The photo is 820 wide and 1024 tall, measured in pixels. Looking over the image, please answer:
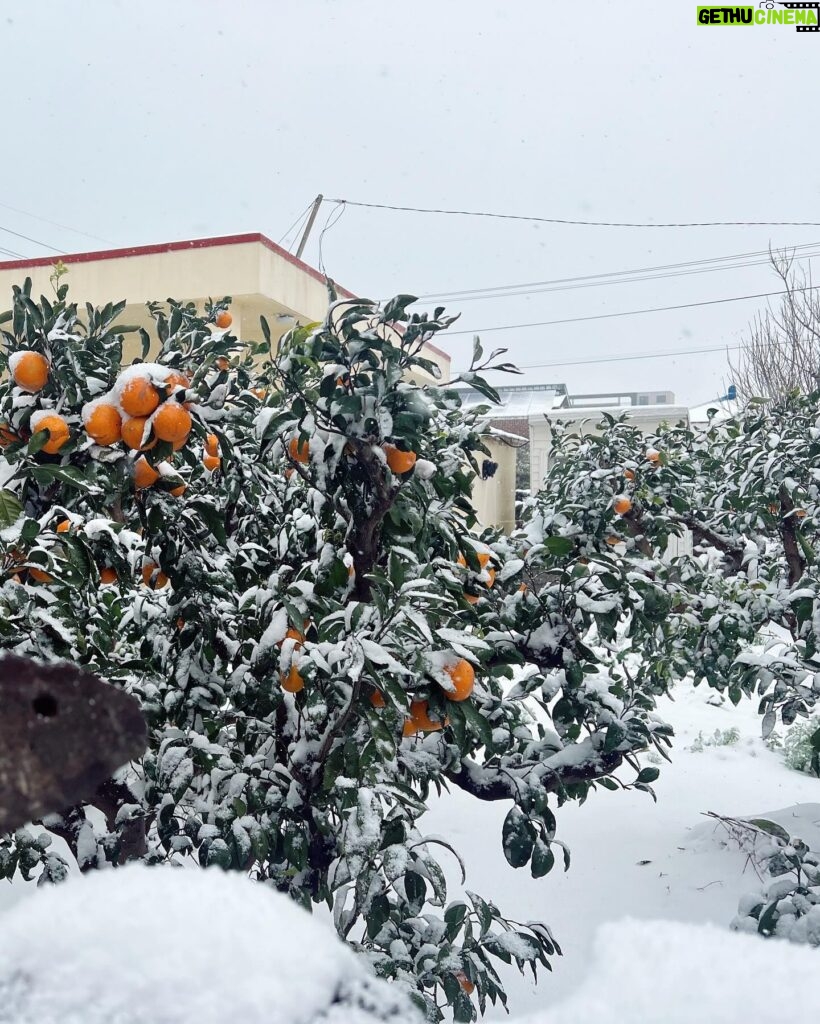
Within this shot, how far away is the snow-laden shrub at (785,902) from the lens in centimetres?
158

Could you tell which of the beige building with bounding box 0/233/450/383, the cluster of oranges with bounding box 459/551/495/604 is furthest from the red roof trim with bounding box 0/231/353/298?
the cluster of oranges with bounding box 459/551/495/604

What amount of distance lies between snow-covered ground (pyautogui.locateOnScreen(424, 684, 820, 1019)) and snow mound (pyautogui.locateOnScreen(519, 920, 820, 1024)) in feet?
6.62

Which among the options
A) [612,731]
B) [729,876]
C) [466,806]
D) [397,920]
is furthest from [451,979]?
[466,806]

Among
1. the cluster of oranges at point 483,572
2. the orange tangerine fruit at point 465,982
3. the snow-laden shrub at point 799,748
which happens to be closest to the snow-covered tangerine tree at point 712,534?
the cluster of oranges at point 483,572

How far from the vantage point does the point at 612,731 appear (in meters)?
1.75

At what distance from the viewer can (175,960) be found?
0.35 m

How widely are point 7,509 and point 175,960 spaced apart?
3.07 feet

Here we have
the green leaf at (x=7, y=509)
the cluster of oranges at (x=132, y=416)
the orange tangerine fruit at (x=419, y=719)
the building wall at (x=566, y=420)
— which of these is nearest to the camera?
the green leaf at (x=7, y=509)

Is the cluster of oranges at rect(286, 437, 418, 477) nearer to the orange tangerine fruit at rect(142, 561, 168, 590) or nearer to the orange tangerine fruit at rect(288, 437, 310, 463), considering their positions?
the orange tangerine fruit at rect(288, 437, 310, 463)

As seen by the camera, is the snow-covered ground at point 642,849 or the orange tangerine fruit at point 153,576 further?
the snow-covered ground at point 642,849

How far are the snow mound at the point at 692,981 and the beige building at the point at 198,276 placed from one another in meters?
7.01

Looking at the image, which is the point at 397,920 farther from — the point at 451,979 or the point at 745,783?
the point at 745,783

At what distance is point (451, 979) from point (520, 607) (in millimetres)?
719

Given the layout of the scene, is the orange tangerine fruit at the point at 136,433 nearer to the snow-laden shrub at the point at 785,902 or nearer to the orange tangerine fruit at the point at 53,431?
the orange tangerine fruit at the point at 53,431
